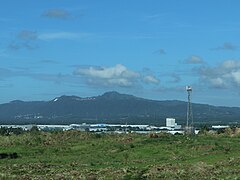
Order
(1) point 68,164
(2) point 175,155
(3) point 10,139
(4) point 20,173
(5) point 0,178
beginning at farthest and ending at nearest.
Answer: (3) point 10,139
(2) point 175,155
(1) point 68,164
(4) point 20,173
(5) point 0,178

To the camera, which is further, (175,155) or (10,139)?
(10,139)

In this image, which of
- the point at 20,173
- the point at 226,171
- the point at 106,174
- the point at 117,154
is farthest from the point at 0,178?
the point at 117,154

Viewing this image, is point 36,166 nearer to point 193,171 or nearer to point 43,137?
point 193,171

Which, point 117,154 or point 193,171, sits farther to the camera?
point 117,154

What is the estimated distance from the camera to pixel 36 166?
40.2 metres

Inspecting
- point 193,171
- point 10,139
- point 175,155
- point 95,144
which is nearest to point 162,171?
point 193,171


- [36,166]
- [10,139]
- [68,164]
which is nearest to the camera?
[36,166]

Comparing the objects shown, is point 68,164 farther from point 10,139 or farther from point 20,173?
point 10,139

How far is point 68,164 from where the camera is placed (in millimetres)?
43062

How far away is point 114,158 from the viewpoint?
48.3 meters

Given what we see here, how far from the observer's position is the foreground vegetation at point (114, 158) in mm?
33344

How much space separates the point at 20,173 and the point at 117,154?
650 inches

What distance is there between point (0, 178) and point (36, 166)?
8081 millimetres

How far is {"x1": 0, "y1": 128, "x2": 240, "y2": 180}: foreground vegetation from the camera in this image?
33344 mm
